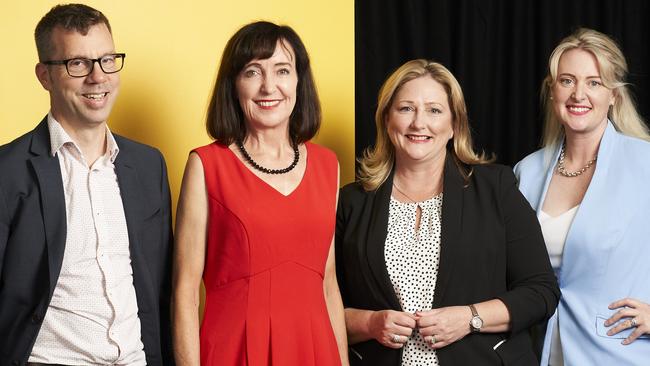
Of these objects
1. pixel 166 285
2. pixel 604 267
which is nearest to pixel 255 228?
pixel 166 285

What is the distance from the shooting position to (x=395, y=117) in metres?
2.98

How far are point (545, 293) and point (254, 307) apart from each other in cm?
92

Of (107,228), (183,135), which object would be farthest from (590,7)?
(107,228)

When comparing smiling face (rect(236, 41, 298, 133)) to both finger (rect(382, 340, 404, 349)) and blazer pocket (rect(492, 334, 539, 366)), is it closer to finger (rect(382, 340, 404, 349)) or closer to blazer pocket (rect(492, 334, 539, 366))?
finger (rect(382, 340, 404, 349))

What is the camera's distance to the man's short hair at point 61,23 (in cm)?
237

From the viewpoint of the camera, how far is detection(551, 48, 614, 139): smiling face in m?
3.09

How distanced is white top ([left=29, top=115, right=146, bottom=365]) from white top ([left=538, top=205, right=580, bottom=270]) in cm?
139

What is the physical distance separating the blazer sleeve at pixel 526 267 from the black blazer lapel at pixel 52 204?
52.4 inches

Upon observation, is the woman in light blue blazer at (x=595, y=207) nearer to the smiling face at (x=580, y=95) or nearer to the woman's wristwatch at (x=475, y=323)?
the smiling face at (x=580, y=95)

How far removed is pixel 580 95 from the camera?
309 cm

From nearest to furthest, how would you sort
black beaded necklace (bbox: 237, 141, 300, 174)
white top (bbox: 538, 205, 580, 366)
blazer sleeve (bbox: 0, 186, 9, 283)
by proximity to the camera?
blazer sleeve (bbox: 0, 186, 9, 283) < black beaded necklace (bbox: 237, 141, 300, 174) < white top (bbox: 538, 205, 580, 366)

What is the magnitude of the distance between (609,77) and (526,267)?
75 centimetres

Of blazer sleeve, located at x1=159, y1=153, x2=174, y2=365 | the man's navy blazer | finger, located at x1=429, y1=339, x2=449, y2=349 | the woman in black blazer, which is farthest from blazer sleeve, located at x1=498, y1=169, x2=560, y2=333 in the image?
the man's navy blazer

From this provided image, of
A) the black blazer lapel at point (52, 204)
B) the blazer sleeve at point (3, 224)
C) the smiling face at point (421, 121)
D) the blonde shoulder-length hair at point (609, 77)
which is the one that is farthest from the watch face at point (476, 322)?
the blazer sleeve at point (3, 224)
